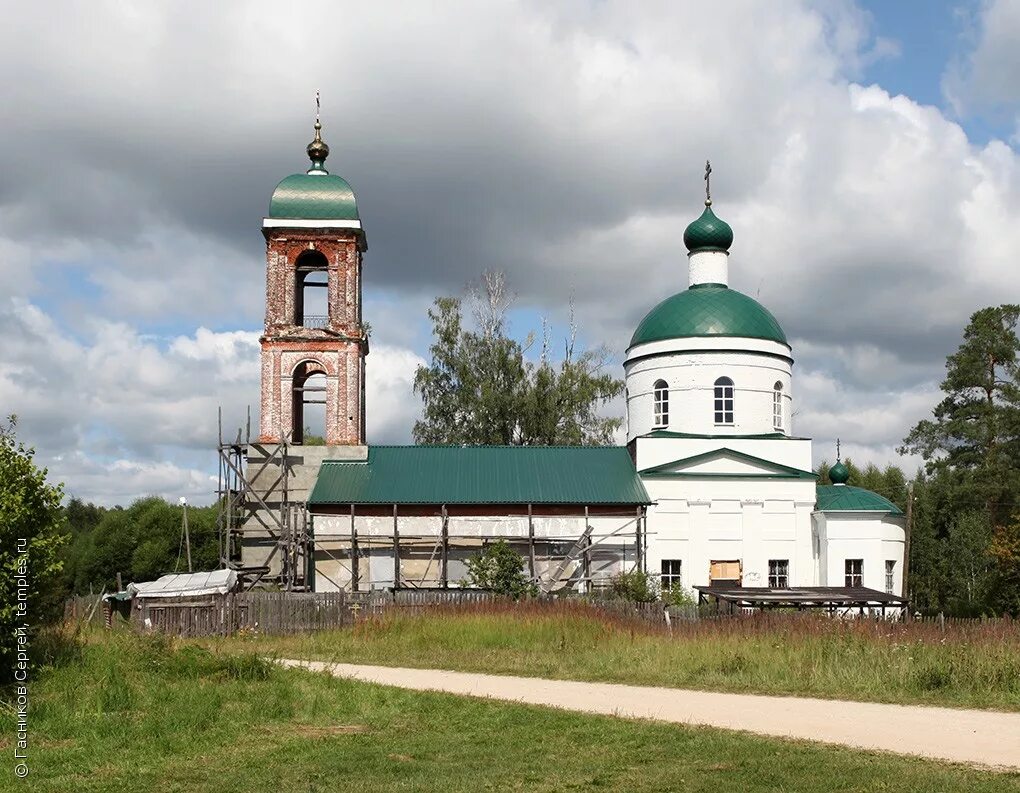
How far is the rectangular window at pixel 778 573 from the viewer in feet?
107

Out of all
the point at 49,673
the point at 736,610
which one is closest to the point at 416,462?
the point at 736,610

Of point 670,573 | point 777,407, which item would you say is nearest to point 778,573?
point 670,573

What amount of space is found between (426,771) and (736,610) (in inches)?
582

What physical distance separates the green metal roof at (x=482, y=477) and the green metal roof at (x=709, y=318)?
3.93m

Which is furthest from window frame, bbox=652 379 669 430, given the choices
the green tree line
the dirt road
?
the green tree line

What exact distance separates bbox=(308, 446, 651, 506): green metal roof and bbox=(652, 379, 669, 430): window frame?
4.54ft

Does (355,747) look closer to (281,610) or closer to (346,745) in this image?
(346,745)

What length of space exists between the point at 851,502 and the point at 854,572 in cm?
203

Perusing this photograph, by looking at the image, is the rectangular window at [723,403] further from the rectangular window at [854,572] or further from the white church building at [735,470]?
the rectangular window at [854,572]

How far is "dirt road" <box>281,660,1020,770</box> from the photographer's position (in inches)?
411

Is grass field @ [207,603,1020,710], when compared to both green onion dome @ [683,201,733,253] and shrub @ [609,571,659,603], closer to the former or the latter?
shrub @ [609,571,659,603]

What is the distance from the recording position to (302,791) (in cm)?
858

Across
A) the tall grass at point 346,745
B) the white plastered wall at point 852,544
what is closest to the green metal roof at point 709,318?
the white plastered wall at point 852,544

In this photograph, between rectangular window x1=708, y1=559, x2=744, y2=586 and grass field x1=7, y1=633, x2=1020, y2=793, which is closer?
grass field x1=7, y1=633, x2=1020, y2=793
